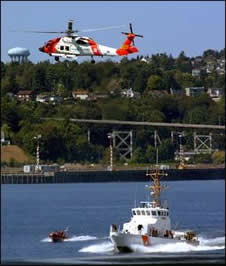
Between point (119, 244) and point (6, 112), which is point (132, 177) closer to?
point (6, 112)

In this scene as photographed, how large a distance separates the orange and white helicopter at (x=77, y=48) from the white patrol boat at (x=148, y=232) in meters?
34.5

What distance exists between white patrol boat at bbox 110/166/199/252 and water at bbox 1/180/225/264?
0.45 meters

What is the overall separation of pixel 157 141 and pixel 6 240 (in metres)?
11.2

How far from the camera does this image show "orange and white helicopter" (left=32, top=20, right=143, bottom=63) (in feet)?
121

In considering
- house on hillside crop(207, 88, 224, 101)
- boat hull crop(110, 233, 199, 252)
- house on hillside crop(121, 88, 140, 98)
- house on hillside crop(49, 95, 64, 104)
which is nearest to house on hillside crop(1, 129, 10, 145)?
house on hillside crop(207, 88, 224, 101)

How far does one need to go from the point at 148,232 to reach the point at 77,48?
3588 centimetres

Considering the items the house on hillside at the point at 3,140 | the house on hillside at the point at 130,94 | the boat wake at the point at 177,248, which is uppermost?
the house on hillside at the point at 130,94

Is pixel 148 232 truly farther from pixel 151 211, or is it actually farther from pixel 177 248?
pixel 151 211

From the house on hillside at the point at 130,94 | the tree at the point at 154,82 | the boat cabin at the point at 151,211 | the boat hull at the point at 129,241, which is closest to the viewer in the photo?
the tree at the point at 154,82

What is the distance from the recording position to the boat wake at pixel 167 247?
236 ft

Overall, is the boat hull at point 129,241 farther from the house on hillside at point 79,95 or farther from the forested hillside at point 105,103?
the house on hillside at point 79,95

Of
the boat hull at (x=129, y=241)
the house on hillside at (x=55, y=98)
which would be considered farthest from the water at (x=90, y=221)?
the house on hillside at (x=55, y=98)

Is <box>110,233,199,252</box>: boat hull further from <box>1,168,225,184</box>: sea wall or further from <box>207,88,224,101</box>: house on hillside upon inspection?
<box>1,168,225,184</box>: sea wall

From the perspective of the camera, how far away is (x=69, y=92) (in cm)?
5234
